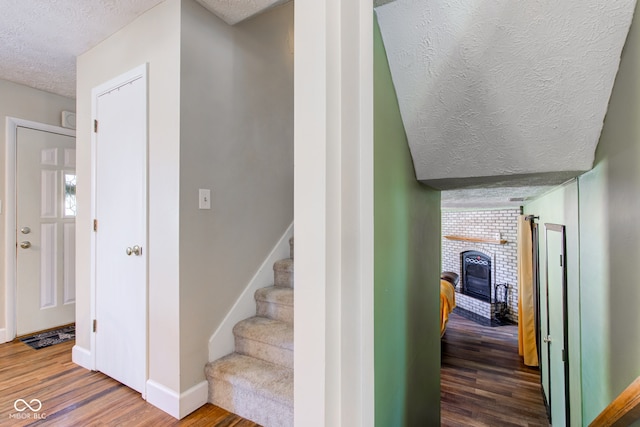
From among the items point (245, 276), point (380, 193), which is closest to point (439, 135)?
point (380, 193)

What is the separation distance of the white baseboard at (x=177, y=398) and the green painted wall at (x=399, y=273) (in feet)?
3.90

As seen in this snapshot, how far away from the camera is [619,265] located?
3.11 ft

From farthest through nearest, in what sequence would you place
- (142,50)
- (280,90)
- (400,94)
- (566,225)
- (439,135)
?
(280,90) → (142,50) → (566,225) → (439,135) → (400,94)

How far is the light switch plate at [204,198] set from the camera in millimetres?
1804

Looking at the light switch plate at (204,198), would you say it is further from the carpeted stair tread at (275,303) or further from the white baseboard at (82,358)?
the white baseboard at (82,358)

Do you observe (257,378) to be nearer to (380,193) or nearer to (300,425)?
(300,425)

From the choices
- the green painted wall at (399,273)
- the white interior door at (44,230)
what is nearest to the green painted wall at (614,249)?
the green painted wall at (399,273)

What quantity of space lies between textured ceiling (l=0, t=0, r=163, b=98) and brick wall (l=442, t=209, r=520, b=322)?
18.4 feet

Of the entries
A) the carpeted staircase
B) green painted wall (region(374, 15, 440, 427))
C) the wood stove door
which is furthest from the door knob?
the wood stove door

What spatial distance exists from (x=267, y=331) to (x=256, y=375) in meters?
0.27

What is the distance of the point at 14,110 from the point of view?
2.76m

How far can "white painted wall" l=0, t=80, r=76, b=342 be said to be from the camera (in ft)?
8.89

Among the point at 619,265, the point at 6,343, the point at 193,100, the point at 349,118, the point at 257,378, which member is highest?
the point at 193,100

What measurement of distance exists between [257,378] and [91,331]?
55.6 inches
